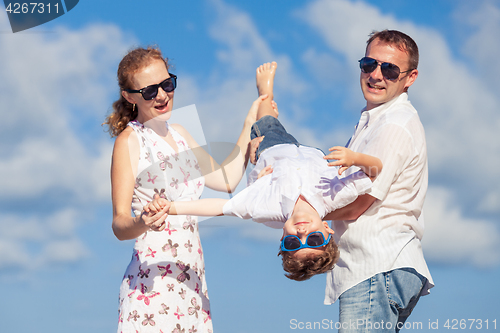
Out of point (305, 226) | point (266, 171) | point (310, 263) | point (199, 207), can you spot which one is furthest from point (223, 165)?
point (310, 263)

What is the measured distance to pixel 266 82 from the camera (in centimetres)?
670

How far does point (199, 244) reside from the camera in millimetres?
5289

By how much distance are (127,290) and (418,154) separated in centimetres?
289

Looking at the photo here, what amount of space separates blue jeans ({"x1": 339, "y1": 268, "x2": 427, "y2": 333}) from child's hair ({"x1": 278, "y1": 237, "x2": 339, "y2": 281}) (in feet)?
0.98

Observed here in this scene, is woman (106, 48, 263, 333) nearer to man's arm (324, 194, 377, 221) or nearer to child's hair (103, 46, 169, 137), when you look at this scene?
child's hair (103, 46, 169, 137)

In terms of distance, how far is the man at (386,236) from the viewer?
177 inches

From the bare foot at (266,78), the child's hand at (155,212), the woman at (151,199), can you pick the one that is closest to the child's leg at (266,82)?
the bare foot at (266,78)

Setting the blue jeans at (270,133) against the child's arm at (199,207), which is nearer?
the child's arm at (199,207)

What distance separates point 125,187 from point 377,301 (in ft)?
7.93

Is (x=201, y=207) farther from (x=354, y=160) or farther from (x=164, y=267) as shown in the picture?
(x=354, y=160)

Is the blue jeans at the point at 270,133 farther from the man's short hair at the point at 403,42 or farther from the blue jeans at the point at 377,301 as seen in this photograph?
the blue jeans at the point at 377,301

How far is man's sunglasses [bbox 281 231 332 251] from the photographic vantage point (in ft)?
15.7

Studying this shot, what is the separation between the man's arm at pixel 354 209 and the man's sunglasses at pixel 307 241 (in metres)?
0.20

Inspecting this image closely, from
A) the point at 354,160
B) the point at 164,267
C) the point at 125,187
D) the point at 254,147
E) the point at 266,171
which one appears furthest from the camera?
the point at 254,147
